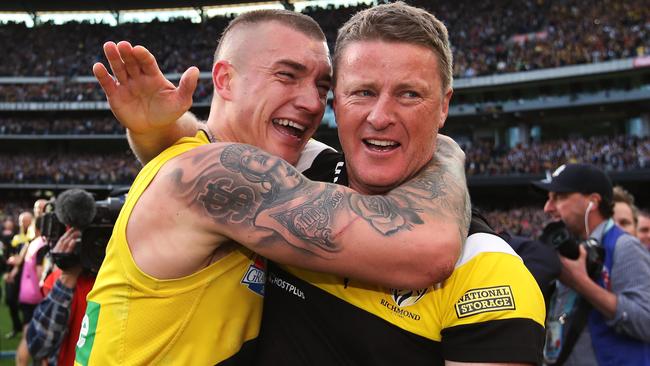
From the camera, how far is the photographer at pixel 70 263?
345cm

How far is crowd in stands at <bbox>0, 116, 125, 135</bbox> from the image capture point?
40.1 m

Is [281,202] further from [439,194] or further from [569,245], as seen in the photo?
[569,245]

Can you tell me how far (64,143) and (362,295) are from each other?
147 ft

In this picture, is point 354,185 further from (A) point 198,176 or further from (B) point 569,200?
(B) point 569,200

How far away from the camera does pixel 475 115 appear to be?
34438 millimetres

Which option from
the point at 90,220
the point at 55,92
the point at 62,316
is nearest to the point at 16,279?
the point at 62,316

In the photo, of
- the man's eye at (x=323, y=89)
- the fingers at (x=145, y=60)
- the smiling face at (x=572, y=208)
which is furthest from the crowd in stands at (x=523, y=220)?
the fingers at (x=145, y=60)

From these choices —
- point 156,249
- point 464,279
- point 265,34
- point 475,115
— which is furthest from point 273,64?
point 475,115

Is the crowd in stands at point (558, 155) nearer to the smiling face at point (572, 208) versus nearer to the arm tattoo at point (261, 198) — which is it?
the smiling face at point (572, 208)

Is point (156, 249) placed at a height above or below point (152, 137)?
below

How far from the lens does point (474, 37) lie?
35.3 metres

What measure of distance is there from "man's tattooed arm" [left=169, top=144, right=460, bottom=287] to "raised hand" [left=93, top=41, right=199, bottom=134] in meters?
0.22

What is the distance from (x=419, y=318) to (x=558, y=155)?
29.5 meters

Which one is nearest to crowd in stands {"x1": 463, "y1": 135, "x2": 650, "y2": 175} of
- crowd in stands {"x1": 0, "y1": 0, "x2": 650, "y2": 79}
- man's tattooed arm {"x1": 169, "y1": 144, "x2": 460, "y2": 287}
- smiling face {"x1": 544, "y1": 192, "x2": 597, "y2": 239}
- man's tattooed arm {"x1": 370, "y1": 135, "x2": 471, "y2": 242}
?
crowd in stands {"x1": 0, "y1": 0, "x2": 650, "y2": 79}
